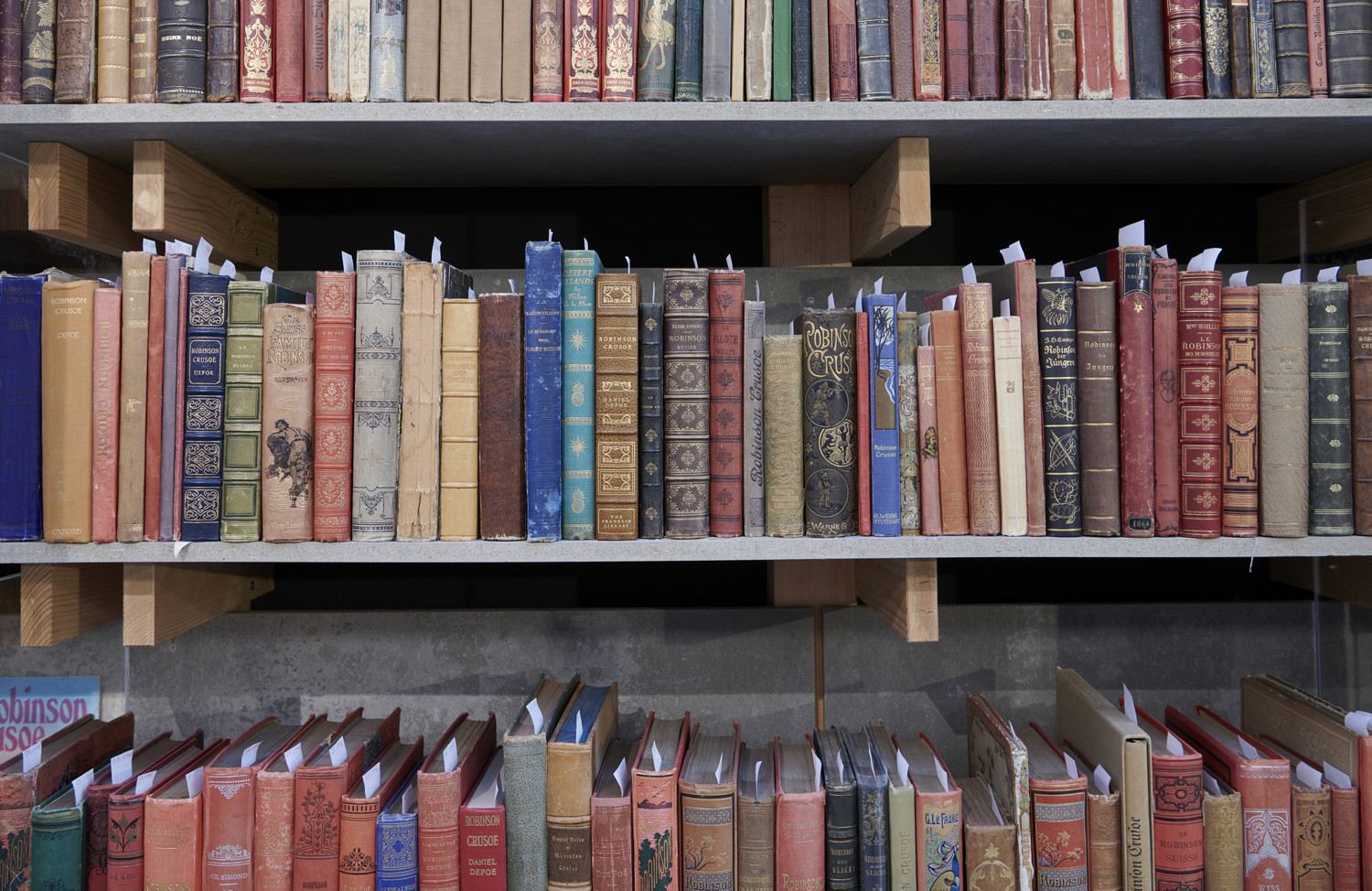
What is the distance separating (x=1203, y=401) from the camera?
90 centimetres

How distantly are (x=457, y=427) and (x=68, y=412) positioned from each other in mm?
431

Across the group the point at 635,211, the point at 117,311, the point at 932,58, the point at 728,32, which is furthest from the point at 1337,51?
the point at 117,311

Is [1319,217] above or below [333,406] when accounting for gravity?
above

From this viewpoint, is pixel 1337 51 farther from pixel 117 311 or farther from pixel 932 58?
pixel 117 311

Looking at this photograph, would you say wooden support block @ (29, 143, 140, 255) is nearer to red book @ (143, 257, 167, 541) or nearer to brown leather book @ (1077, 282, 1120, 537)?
red book @ (143, 257, 167, 541)

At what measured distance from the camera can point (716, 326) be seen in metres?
0.90

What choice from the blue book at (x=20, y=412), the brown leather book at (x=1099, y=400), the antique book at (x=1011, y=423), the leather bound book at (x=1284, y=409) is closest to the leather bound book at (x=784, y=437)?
the antique book at (x=1011, y=423)

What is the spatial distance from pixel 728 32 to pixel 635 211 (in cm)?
37

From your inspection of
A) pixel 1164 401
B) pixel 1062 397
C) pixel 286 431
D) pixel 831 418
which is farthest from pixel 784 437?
pixel 286 431

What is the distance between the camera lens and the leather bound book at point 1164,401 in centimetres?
90

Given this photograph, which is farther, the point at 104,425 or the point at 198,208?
the point at 198,208

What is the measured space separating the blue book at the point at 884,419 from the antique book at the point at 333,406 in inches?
23.3

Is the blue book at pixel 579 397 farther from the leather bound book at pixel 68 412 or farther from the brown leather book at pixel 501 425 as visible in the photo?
the leather bound book at pixel 68 412

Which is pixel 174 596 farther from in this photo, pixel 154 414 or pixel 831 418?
pixel 831 418
